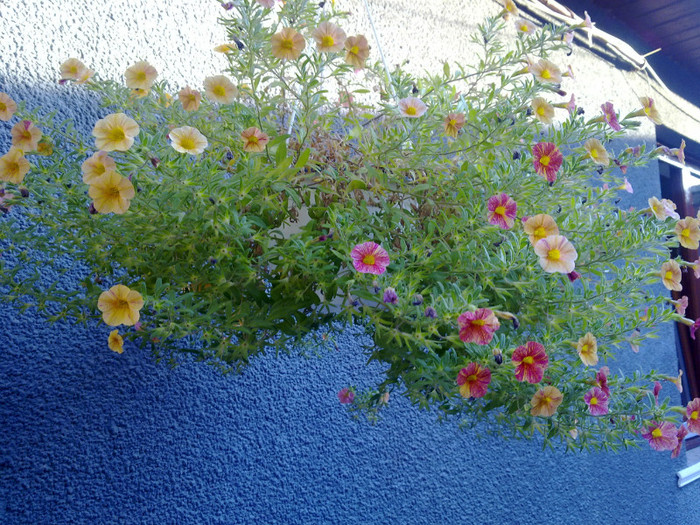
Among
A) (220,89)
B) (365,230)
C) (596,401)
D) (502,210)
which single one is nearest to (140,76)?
(220,89)

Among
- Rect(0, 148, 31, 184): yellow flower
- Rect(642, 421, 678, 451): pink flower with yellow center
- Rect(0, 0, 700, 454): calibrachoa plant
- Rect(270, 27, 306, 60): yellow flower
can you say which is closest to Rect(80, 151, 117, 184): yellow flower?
Answer: Rect(0, 0, 700, 454): calibrachoa plant

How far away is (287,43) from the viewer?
636 mm

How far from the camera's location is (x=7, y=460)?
94 cm

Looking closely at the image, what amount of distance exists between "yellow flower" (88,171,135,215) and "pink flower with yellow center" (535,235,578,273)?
45 cm

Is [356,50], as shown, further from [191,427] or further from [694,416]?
[191,427]

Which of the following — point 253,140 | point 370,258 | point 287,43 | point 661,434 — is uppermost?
point 287,43

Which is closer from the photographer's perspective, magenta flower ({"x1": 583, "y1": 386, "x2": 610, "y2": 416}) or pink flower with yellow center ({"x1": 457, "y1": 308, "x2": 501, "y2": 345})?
pink flower with yellow center ({"x1": 457, "y1": 308, "x2": 501, "y2": 345})

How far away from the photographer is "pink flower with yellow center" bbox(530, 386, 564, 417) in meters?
0.65

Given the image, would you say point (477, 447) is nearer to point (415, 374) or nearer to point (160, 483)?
point (160, 483)

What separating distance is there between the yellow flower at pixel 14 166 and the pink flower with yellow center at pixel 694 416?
3.07 ft

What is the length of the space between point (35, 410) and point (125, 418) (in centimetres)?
17

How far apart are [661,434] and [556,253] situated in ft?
1.14

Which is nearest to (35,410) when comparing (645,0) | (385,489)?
(385,489)

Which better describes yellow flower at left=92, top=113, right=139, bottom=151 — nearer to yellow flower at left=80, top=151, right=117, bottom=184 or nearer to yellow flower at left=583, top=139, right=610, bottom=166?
yellow flower at left=80, top=151, right=117, bottom=184
